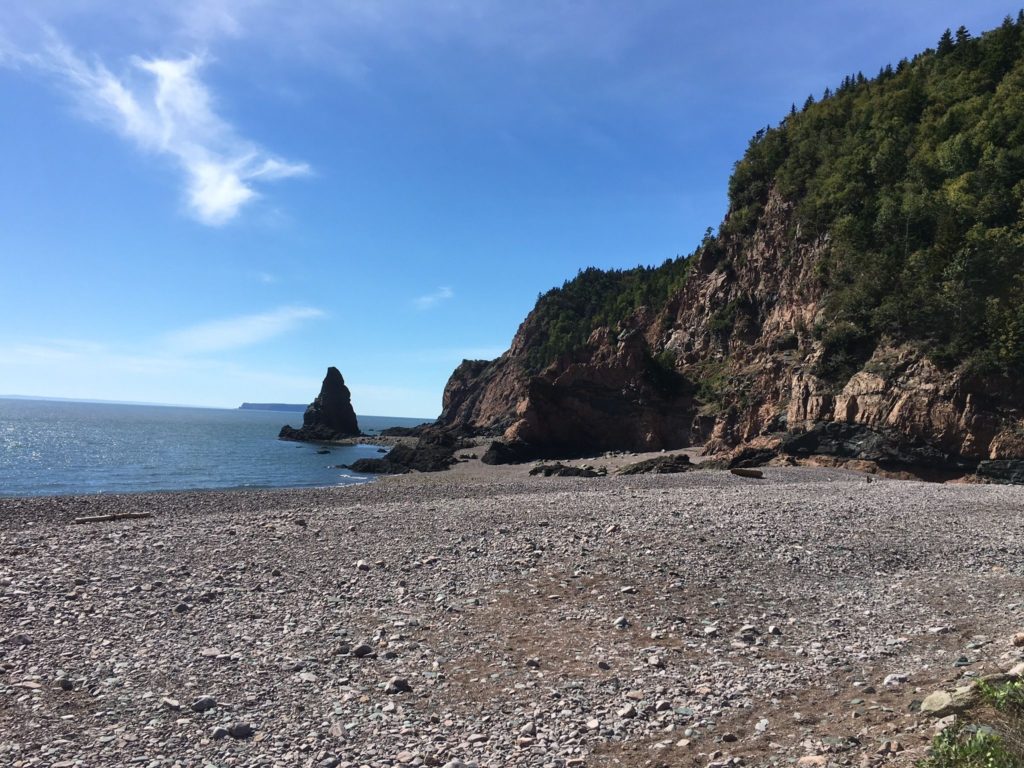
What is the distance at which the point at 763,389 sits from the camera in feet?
155

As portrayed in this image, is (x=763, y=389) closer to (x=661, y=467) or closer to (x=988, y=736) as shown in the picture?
(x=661, y=467)

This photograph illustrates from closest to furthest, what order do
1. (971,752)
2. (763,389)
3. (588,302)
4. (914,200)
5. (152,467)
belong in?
(971,752)
(914,200)
(763,389)
(152,467)
(588,302)

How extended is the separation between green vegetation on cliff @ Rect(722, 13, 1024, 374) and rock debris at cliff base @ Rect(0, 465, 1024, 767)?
23112 mm

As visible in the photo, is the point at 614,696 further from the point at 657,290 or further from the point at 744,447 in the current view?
the point at 657,290

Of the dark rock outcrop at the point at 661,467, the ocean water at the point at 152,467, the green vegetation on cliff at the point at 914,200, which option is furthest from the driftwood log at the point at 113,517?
the green vegetation on cliff at the point at 914,200

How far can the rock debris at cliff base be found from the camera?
5.98 m

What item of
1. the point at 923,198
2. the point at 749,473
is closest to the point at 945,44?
the point at 923,198

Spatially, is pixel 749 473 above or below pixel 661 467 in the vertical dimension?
above

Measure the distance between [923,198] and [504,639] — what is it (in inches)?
1814

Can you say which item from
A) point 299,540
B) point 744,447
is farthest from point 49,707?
point 744,447

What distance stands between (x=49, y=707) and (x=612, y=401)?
55442 millimetres

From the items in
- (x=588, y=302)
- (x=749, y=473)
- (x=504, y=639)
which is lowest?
(x=504, y=639)

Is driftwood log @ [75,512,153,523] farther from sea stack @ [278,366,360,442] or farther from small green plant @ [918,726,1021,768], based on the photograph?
sea stack @ [278,366,360,442]

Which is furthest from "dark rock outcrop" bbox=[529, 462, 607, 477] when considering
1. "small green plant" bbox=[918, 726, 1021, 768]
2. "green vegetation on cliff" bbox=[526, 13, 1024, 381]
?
"small green plant" bbox=[918, 726, 1021, 768]
